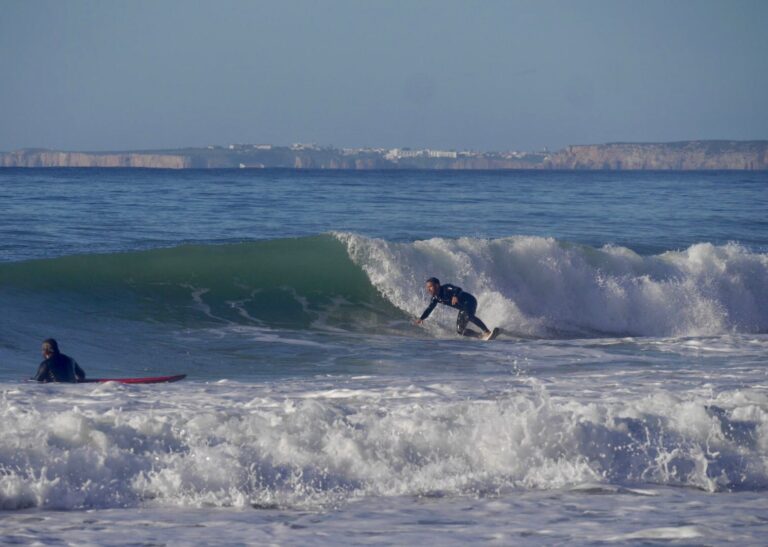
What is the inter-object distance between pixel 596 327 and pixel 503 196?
29.2 metres

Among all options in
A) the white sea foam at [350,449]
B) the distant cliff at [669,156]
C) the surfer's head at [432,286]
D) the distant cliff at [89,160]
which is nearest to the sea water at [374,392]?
the white sea foam at [350,449]

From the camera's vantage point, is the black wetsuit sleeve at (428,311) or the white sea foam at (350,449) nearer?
the white sea foam at (350,449)

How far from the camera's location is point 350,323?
742 inches

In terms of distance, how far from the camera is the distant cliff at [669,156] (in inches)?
4353

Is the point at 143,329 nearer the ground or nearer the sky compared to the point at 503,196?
nearer the ground

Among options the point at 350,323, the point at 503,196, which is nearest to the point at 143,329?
the point at 350,323

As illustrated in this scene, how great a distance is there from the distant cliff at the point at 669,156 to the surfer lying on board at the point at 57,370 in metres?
105

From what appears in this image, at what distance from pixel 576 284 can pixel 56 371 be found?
1325 cm

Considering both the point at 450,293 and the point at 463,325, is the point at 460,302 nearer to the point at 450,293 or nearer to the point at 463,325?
the point at 450,293

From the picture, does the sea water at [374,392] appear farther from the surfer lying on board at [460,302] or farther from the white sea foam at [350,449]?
the surfer lying on board at [460,302]

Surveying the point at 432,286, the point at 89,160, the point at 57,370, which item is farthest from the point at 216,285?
the point at 89,160

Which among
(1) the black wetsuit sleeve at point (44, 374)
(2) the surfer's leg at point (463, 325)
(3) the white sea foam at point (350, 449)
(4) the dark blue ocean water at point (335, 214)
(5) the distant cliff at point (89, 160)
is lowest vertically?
(3) the white sea foam at point (350, 449)

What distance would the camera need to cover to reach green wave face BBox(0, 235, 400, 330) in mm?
18578

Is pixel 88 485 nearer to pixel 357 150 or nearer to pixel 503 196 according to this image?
pixel 503 196
